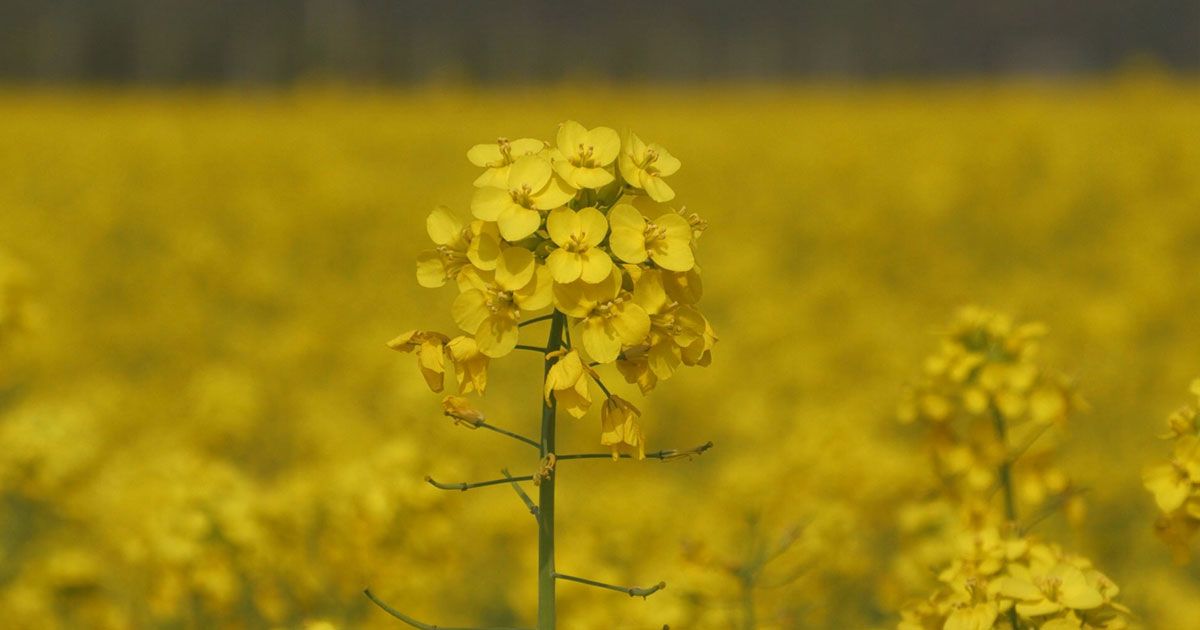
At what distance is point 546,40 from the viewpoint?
115 feet

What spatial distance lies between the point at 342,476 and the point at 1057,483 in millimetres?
1687

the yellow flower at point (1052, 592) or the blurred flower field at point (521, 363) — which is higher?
the yellow flower at point (1052, 592)

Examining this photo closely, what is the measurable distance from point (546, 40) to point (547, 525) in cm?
3438

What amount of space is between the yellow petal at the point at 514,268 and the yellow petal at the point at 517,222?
1.5 inches

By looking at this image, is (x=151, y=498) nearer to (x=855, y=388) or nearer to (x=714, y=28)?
(x=855, y=388)

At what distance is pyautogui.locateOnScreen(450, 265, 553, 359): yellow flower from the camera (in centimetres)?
167

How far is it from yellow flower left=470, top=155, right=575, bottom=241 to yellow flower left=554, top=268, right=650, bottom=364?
0.10 m

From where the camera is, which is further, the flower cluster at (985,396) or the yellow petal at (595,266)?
the flower cluster at (985,396)

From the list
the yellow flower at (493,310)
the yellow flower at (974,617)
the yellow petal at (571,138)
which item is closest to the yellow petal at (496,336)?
the yellow flower at (493,310)

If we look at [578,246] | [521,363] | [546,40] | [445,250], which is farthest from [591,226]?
[546,40]

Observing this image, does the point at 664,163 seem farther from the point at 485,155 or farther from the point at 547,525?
the point at 547,525

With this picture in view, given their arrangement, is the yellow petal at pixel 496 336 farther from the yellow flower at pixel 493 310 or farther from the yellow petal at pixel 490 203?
the yellow petal at pixel 490 203

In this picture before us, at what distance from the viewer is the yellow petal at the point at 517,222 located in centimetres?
162

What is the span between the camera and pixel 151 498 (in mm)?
3359
